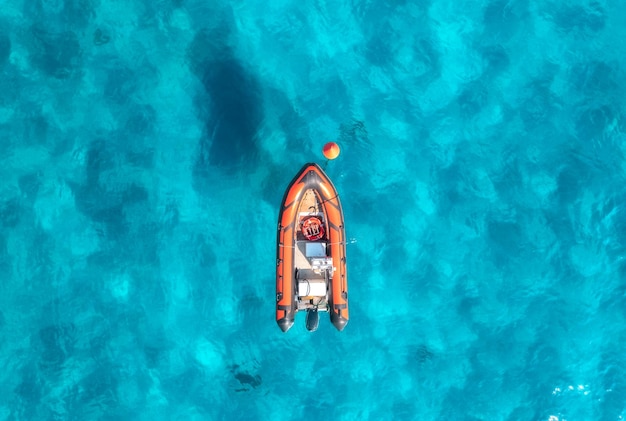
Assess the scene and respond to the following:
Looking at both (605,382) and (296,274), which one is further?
(605,382)

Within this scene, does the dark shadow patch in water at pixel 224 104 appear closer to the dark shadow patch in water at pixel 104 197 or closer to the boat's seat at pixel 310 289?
the dark shadow patch in water at pixel 104 197

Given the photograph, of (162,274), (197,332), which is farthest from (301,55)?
(197,332)

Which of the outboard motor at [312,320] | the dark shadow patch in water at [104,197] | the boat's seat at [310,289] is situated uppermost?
the dark shadow patch in water at [104,197]

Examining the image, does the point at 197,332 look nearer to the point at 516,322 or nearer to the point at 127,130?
the point at 127,130

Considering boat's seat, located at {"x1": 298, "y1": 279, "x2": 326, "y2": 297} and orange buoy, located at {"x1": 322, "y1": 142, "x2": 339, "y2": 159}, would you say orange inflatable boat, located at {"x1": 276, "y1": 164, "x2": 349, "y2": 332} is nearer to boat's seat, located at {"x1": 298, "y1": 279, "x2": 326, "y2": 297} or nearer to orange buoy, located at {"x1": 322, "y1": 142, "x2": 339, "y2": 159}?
boat's seat, located at {"x1": 298, "y1": 279, "x2": 326, "y2": 297}

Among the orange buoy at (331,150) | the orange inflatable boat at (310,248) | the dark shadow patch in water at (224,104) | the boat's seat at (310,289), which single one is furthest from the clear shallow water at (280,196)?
the boat's seat at (310,289)

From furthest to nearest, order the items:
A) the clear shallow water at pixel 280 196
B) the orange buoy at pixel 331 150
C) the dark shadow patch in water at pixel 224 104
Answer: the dark shadow patch in water at pixel 224 104, the clear shallow water at pixel 280 196, the orange buoy at pixel 331 150
